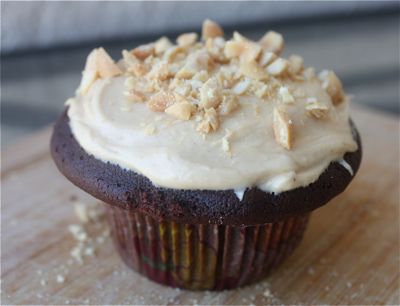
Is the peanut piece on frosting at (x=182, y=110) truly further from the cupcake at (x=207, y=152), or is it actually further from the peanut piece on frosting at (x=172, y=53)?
the peanut piece on frosting at (x=172, y=53)

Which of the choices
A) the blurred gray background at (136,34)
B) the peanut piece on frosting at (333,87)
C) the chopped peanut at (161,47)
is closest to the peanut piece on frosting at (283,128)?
the peanut piece on frosting at (333,87)

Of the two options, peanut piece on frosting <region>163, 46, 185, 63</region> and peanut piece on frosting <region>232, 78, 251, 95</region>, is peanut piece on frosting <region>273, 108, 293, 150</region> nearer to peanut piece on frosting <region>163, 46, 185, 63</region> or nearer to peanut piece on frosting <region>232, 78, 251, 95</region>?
peanut piece on frosting <region>232, 78, 251, 95</region>

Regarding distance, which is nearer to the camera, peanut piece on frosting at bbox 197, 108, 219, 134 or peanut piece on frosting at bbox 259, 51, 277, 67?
peanut piece on frosting at bbox 197, 108, 219, 134

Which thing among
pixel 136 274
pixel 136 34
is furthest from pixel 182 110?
pixel 136 34

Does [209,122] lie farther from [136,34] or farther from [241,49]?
[136,34]

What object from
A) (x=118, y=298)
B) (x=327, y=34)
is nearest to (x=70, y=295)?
(x=118, y=298)

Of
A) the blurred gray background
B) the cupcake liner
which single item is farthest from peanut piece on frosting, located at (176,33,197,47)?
the blurred gray background
